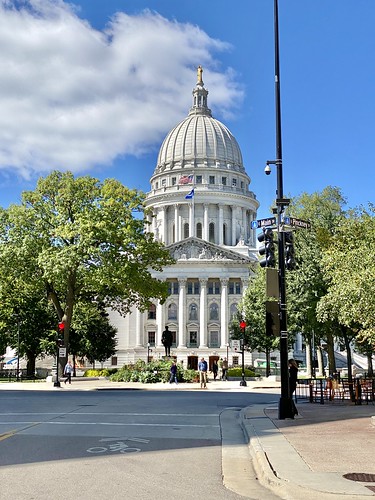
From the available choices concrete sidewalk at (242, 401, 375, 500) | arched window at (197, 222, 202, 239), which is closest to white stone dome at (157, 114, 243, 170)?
arched window at (197, 222, 202, 239)

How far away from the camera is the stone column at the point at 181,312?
112 meters

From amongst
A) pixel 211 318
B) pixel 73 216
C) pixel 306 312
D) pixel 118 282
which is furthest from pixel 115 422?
pixel 211 318

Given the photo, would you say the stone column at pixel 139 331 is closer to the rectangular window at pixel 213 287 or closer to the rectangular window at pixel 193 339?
the rectangular window at pixel 193 339

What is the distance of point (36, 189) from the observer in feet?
158

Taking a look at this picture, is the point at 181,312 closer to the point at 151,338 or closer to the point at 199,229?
the point at 151,338

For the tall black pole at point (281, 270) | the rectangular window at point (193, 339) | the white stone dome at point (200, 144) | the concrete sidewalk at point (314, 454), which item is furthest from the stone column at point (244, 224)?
the concrete sidewalk at point (314, 454)

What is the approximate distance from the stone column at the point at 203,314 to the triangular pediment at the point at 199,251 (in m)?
4.61

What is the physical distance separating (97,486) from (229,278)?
4097 inches

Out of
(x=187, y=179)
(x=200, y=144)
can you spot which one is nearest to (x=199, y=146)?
(x=200, y=144)

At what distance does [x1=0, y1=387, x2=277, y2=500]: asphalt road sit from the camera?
31.3 feet

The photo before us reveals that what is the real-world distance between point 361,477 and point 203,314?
102685 mm

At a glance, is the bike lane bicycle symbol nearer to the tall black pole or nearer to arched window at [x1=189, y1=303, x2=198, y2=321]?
the tall black pole

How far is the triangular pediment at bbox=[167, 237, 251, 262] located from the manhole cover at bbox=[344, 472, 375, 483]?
103 m

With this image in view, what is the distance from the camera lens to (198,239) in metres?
116
